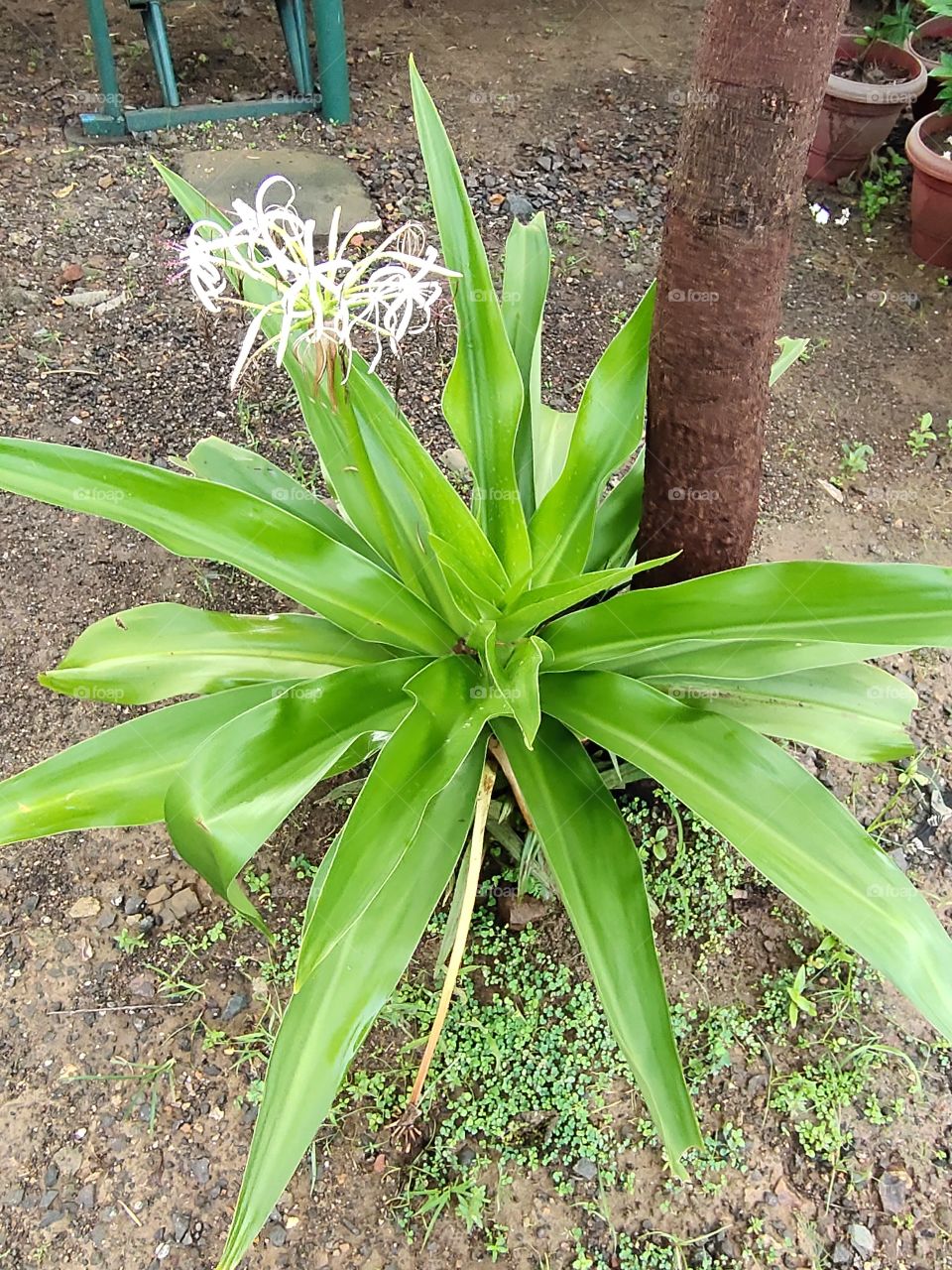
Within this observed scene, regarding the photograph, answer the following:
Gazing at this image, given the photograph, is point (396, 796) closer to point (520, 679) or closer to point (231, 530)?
point (520, 679)

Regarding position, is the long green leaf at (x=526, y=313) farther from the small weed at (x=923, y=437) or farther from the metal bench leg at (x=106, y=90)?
the metal bench leg at (x=106, y=90)

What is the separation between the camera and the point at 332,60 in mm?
3705

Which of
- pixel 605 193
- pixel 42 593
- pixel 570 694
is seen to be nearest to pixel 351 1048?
pixel 570 694

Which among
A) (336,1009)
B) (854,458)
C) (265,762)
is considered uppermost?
(265,762)

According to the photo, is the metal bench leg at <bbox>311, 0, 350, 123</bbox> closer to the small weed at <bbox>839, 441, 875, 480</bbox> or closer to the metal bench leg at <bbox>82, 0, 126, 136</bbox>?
the metal bench leg at <bbox>82, 0, 126, 136</bbox>

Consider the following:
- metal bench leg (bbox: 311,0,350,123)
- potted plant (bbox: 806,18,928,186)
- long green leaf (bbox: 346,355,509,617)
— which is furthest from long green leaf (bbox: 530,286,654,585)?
metal bench leg (bbox: 311,0,350,123)

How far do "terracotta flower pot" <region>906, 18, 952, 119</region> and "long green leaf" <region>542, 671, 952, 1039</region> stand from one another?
3.42m

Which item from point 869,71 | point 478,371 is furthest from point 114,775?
point 869,71

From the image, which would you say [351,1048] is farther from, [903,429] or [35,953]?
[903,429]

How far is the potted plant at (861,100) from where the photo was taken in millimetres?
3586

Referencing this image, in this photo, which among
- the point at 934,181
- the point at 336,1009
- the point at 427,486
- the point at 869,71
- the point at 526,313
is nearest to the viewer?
the point at 336,1009

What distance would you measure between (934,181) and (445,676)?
2807 mm

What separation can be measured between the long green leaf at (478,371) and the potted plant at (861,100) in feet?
7.44

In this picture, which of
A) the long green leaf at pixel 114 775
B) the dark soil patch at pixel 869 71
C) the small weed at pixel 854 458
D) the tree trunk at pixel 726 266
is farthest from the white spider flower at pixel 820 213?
the long green leaf at pixel 114 775
